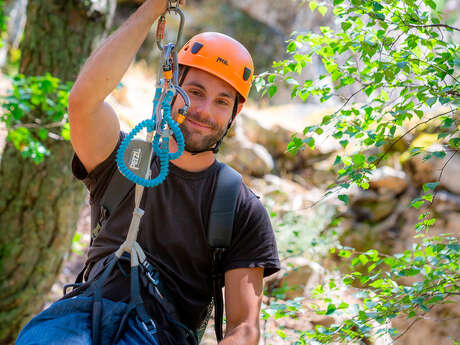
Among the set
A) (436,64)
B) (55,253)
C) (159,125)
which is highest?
(436,64)

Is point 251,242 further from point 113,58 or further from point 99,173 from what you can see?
point 113,58

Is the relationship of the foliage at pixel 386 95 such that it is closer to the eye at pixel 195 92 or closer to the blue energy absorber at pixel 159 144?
the eye at pixel 195 92

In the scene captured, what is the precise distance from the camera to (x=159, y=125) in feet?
6.06

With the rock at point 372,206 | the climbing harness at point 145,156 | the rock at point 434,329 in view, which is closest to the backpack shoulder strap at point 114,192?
the climbing harness at point 145,156

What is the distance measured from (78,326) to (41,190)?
291 cm

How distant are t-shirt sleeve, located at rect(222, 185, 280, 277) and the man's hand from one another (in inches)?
1.8

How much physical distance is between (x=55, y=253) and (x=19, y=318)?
729 millimetres

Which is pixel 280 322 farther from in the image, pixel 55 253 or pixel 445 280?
pixel 445 280

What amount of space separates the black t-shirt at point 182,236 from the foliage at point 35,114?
6.17 ft

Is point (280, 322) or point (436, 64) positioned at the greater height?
point (436, 64)

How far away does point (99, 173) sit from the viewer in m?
2.09

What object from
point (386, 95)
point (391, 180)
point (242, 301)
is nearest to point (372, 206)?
point (391, 180)

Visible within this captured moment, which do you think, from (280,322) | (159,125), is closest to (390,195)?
(280,322)

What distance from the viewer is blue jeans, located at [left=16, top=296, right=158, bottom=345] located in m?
1.70
